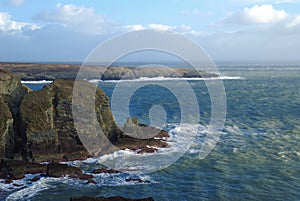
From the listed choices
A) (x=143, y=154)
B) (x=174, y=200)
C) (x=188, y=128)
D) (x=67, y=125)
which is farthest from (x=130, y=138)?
(x=174, y=200)

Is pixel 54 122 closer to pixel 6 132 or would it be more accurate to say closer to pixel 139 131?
pixel 6 132

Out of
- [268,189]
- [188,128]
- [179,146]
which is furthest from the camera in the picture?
[188,128]

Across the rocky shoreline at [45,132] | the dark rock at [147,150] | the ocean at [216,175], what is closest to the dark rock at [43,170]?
the rocky shoreline at [45,132]

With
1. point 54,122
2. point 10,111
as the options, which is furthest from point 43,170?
point 10,111

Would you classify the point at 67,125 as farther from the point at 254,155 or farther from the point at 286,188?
the point at 286,188

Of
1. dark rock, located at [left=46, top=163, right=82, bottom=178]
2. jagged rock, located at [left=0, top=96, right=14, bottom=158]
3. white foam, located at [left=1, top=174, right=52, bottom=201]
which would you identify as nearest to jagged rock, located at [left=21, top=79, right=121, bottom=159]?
jagged rock, located at [left=0, top=96, right=14, bottom=158]

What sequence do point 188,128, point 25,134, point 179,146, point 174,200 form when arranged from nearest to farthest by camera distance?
point 174,200
point 25,134
point 179,146
point 188,128
